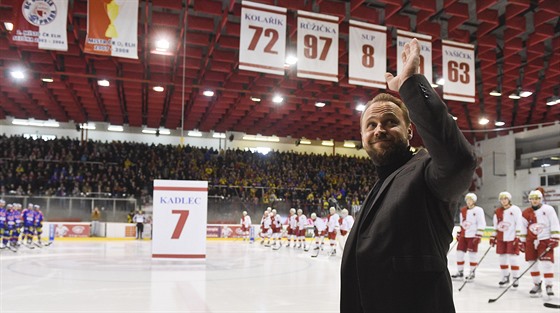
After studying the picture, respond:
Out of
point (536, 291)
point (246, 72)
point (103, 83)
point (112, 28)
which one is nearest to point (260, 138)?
point (103, 83)

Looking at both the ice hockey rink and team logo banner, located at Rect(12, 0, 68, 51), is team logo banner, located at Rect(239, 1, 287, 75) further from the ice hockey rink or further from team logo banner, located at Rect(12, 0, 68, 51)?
the ice hockey rink

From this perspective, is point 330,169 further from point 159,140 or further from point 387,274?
point 387,274

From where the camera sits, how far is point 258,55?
10148 mm

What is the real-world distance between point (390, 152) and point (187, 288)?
7.16 metres

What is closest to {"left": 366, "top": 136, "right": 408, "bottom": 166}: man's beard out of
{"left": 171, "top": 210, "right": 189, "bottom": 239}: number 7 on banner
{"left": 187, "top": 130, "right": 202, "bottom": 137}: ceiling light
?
{"left": 171, "top": 210, "right": 189, "bottom": 239}: number 7 on banner

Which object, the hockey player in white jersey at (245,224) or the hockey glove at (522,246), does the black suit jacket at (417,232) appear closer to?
the hockey glove at (522,246)

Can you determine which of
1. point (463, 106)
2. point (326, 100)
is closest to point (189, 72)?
point (326, 100)

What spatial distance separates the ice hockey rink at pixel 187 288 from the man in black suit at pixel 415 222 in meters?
5.16

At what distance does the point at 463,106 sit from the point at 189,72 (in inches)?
523

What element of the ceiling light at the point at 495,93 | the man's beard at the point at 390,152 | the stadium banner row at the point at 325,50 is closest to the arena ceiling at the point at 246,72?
the ceiling light at the point at 495,93

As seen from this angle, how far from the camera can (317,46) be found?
10680 mm

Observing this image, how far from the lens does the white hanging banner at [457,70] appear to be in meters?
11.9

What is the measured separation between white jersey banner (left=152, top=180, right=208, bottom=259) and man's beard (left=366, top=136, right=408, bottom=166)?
971cm

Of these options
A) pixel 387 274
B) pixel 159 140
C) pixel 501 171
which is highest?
pixel 159 140
